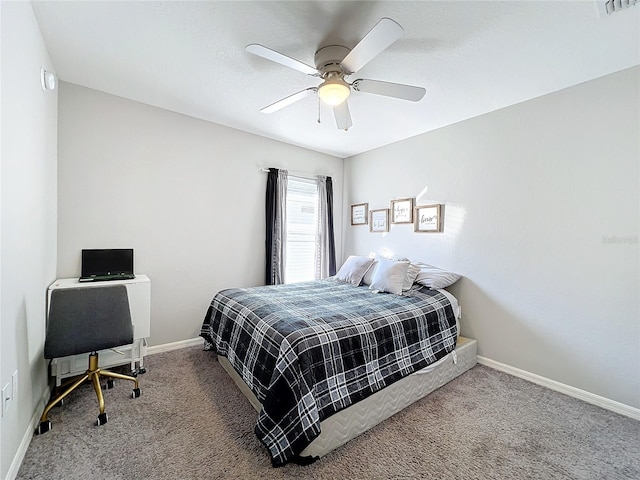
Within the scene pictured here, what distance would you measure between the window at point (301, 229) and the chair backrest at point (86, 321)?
213 cm

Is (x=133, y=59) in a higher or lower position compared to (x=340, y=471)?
higher

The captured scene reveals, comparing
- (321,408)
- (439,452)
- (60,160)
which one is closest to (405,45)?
(321,408)

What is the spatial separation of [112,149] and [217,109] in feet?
3.58

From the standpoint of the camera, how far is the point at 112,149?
276 centimetres

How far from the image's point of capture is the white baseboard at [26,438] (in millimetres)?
1435

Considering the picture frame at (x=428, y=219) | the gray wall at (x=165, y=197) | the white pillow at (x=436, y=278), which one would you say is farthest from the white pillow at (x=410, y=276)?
the gray wall at (x=165, y=197)

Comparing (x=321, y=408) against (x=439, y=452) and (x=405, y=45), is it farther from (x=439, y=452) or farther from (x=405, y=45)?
(x=405, y=45)

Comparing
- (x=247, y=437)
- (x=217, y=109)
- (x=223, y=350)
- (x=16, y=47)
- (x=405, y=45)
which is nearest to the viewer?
(x=16, y=47)

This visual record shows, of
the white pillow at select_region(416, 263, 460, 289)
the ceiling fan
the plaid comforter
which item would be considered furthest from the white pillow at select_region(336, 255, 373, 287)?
the ceiling fan

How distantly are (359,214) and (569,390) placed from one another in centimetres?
302

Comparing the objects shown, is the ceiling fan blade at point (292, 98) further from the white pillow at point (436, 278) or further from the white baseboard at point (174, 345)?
the white baseboard at point (174, 345)

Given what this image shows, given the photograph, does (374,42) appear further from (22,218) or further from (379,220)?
(379,220)

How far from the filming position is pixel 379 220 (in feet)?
13.3

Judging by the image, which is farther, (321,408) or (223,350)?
(223,350)
